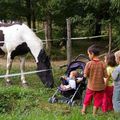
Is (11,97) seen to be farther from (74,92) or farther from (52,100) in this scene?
(74,92)

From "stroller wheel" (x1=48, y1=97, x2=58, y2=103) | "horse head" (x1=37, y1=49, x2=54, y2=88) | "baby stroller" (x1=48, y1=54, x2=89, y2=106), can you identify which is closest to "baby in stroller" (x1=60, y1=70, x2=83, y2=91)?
"baby stroller" (x1=48, y1=54, x2=89, y2=106)

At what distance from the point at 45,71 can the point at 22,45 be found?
1135 mm

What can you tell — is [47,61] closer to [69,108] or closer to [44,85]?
[44,85]

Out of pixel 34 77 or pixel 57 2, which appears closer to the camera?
pixel 34 77

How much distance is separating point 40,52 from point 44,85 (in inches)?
34.5

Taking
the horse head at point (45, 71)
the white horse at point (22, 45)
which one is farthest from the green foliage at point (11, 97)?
the white horse at point (22, 45)

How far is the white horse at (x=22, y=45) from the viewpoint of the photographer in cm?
1077

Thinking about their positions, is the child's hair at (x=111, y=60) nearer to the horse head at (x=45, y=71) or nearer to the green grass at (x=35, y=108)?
the green grass at (x=35, y=108)

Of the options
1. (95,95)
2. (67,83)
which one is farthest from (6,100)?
(95,95)

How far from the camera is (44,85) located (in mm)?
10594

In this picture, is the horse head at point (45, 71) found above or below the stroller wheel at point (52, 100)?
above

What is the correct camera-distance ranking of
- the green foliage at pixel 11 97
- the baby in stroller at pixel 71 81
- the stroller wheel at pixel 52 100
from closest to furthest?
the green foliage at pixel 11 97 < the baby in stroller at pixel 71 81 < the stroller wheel at pixel 52 100

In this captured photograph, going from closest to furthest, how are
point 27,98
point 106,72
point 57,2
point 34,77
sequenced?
point 106,72, point 27,98, point 34,77, point 57,2

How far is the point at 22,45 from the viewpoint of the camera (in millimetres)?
11281
